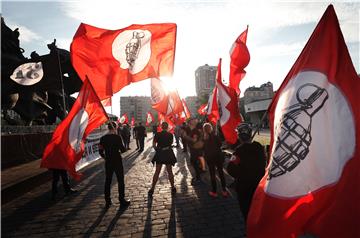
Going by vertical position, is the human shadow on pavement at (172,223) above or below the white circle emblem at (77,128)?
below

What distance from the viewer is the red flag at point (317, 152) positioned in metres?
2.50

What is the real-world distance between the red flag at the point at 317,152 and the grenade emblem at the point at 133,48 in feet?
14.2

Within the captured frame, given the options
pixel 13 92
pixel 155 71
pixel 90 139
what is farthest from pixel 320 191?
pixel 13 92

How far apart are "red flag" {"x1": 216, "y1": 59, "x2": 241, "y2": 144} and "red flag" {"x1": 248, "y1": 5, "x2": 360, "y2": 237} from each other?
11.1ft

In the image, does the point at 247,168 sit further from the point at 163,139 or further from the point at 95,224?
the point at 163,139

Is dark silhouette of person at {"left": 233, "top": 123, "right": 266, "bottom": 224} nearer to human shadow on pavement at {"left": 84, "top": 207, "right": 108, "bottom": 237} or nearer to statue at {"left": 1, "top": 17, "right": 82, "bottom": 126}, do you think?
human shadow on pavement at {"left": 84, "top": 207, "right": 108, "bottom": 237}

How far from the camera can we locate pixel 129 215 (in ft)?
18.5

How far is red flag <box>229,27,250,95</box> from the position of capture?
22.3ft

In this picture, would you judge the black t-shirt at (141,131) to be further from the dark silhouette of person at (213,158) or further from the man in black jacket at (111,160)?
the man in black jacket at (111,160)

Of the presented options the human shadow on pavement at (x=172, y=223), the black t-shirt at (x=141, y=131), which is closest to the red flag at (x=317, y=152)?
the human shadow on pavement at (x=172, y=223)

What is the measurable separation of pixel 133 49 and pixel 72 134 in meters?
2.43

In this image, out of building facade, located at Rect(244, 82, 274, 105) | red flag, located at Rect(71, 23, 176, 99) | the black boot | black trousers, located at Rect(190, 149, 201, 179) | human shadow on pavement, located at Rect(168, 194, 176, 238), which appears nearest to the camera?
human shadow on pavement, located at Rect(168, 194, 176, 238)

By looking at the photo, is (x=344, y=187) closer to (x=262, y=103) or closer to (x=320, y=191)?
(x=320, y=191)

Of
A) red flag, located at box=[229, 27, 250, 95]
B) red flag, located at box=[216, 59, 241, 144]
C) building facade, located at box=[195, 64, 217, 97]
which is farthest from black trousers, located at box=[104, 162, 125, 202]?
building facade, located at box=[195, 64, 217, 97]
